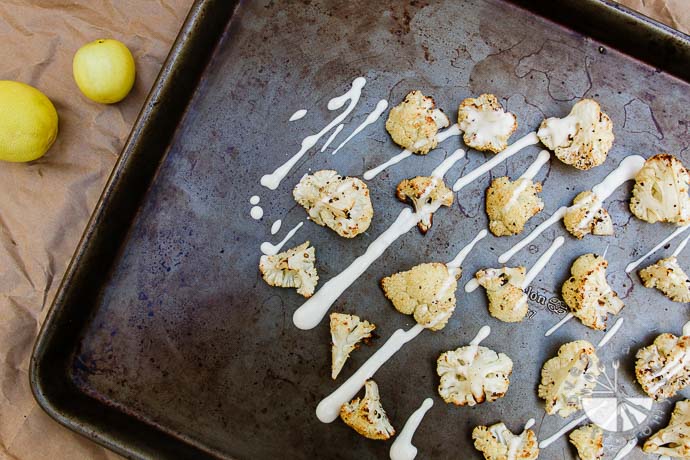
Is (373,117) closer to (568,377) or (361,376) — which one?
(361,376)

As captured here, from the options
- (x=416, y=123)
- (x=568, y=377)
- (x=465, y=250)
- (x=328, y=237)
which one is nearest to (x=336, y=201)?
(x=328, y=237)

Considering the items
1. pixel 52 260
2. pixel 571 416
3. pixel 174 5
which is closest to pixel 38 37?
pixel 174 5

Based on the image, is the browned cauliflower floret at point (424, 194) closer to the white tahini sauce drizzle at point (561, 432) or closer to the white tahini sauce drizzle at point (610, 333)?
the white tahini sauce drizzle at point (610, 333)

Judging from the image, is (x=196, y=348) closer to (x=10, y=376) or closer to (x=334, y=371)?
(x=334, y=371)

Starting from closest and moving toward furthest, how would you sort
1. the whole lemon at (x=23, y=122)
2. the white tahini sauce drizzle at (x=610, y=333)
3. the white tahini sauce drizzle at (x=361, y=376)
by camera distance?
1. the whole lemon at (x=23, y=122)
2. the white tahini sauce drizzle at (x=361, y=376)
3. the white tahini sauce drizzle at (x=610, y=333)

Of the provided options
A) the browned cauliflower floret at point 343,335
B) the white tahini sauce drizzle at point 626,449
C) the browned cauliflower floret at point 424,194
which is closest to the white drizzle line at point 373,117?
the browned cauliflower floret at point 424,194

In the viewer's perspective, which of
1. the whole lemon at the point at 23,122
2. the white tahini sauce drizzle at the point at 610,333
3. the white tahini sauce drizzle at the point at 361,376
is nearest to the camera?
the whole lemon at the point at 23,122
